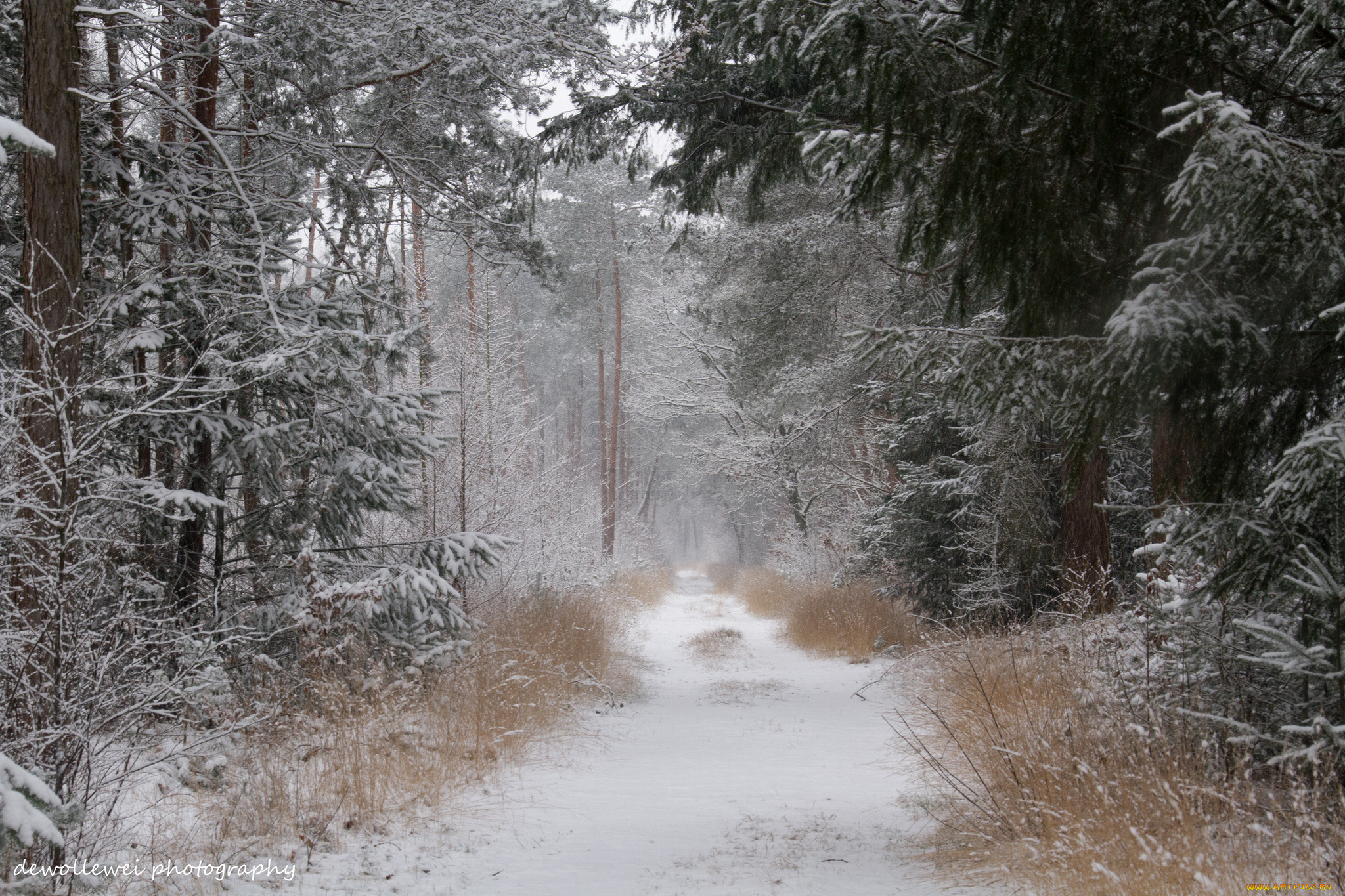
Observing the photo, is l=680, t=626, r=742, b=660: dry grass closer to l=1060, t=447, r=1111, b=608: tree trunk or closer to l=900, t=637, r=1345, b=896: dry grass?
l=1060, t=447, r=1111, b=608: tree trunk

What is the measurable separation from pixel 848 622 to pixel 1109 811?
9072 millimetres

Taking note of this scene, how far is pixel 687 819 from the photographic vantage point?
15.3 ft

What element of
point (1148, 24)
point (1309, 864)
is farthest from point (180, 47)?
point (1309, 864)

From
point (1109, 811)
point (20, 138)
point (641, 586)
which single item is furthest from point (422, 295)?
point (641, 586)

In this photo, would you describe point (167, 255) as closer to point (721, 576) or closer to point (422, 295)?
point (422, 295)

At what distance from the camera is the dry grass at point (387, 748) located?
12.8 ft

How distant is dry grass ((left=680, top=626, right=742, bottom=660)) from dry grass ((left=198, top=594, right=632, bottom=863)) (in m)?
5.09

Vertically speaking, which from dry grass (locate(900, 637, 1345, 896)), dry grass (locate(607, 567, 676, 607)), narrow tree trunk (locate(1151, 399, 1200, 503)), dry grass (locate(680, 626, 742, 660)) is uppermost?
narrow tree trunk (locate(1151, 399, 1200, 503))

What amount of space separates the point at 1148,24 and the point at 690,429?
31.1m

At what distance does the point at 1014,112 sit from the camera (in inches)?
137

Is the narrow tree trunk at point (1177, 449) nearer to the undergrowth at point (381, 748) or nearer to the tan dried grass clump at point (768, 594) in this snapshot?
→ the undergrowth at point (381, 748)

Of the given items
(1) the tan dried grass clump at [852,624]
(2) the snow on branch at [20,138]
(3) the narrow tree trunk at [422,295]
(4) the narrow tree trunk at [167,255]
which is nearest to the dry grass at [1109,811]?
(2) the snow on branch at [20,138]

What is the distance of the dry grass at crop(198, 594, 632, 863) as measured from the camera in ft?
12.8

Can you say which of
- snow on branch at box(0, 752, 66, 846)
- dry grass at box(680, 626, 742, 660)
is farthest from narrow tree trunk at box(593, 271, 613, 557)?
snow on branch at box(0, 752, 66, 846)
